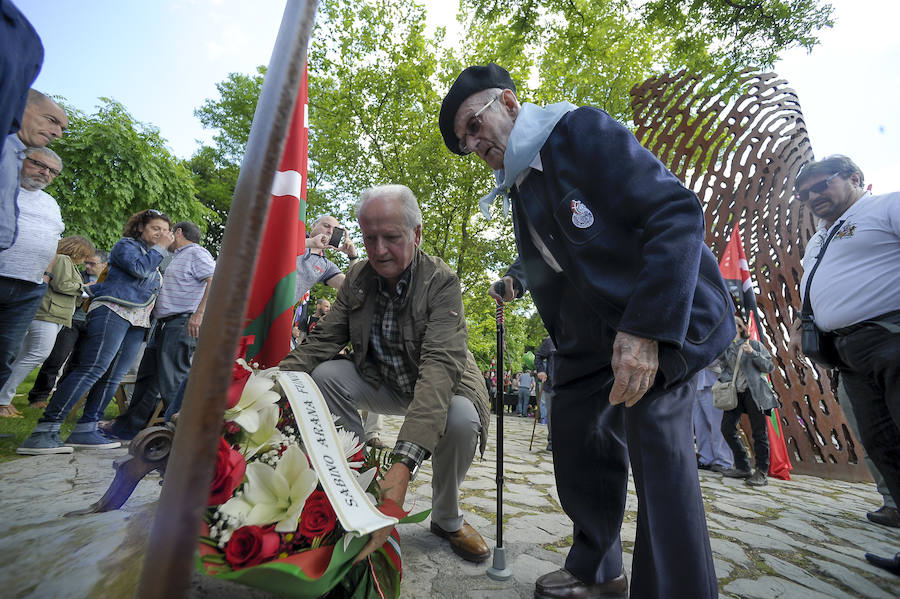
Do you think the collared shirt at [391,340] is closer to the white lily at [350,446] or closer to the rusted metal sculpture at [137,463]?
the white lily at [350,446]

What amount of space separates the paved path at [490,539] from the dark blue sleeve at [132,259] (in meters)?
1.46

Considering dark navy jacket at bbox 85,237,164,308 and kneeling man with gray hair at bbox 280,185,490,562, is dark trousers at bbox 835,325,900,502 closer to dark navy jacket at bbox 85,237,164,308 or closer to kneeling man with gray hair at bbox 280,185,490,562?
kneeling man with gray hair at bbox 280,185,490,562

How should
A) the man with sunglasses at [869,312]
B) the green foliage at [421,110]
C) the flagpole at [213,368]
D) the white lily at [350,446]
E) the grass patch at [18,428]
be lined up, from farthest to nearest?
1. the green foliage at [421,110]
2. the grass patch at [18,428]
3. the man with sunglasses at [869,312]
4. the white lily at [350,446]
5. the flagpole at [213,368]

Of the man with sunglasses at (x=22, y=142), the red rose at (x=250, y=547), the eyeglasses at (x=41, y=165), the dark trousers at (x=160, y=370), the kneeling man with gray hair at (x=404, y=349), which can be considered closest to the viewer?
the red rose at (x=250, y=547)

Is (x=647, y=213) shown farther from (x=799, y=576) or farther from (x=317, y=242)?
(x=317, y=242)

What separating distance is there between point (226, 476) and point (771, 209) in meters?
7.82

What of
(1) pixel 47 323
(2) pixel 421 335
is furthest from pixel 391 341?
(1) pixel 47 323

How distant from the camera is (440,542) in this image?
2.20 metres

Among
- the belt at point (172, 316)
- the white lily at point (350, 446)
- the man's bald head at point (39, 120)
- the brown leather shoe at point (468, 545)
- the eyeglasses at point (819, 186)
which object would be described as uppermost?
the eyeglasses at point (819, 186)

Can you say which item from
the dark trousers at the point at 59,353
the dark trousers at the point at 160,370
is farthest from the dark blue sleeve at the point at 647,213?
the dark trousers at the point at 59,353

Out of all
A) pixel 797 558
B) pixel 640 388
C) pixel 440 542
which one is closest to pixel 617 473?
pixel 640 388

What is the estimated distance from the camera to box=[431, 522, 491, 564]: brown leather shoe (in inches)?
78.5

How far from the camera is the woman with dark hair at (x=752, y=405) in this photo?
16.5ft

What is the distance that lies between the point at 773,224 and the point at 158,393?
7988 mm
